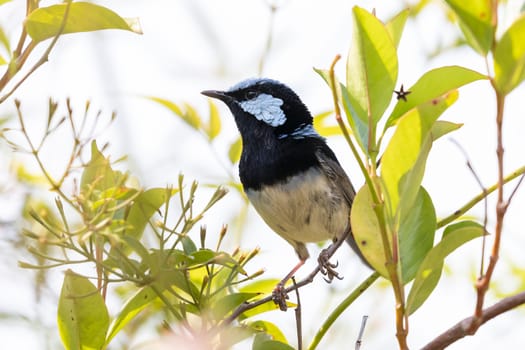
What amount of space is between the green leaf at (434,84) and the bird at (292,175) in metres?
1.94

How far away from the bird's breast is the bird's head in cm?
29

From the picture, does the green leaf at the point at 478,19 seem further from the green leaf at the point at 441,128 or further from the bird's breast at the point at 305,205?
the bird's breast at the point at 305,205

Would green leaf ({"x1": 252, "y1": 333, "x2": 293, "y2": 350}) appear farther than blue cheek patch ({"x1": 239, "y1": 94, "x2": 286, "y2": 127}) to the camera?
No

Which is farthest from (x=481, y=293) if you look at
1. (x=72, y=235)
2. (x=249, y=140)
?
(x=249, y=140)

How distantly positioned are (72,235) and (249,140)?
240 centimetres

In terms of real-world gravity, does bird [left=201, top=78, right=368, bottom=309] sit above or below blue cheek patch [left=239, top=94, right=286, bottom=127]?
below

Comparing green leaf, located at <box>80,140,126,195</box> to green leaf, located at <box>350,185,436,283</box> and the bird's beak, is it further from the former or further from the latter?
the bird's beak

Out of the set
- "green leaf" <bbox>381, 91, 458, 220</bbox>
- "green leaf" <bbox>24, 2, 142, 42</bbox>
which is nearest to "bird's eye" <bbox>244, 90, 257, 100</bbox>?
"green leaf" <bbox>24, 2, 142, 42</bbox>

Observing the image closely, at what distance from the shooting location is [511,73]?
3.93 ft

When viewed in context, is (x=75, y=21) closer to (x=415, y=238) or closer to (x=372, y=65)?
(x=372, y=65)

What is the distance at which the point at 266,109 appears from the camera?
3.90 metres

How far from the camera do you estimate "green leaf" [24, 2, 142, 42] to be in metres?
1.63

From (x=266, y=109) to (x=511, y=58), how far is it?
2726mm

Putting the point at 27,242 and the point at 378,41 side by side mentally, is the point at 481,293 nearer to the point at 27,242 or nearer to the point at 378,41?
the point at 378,41
